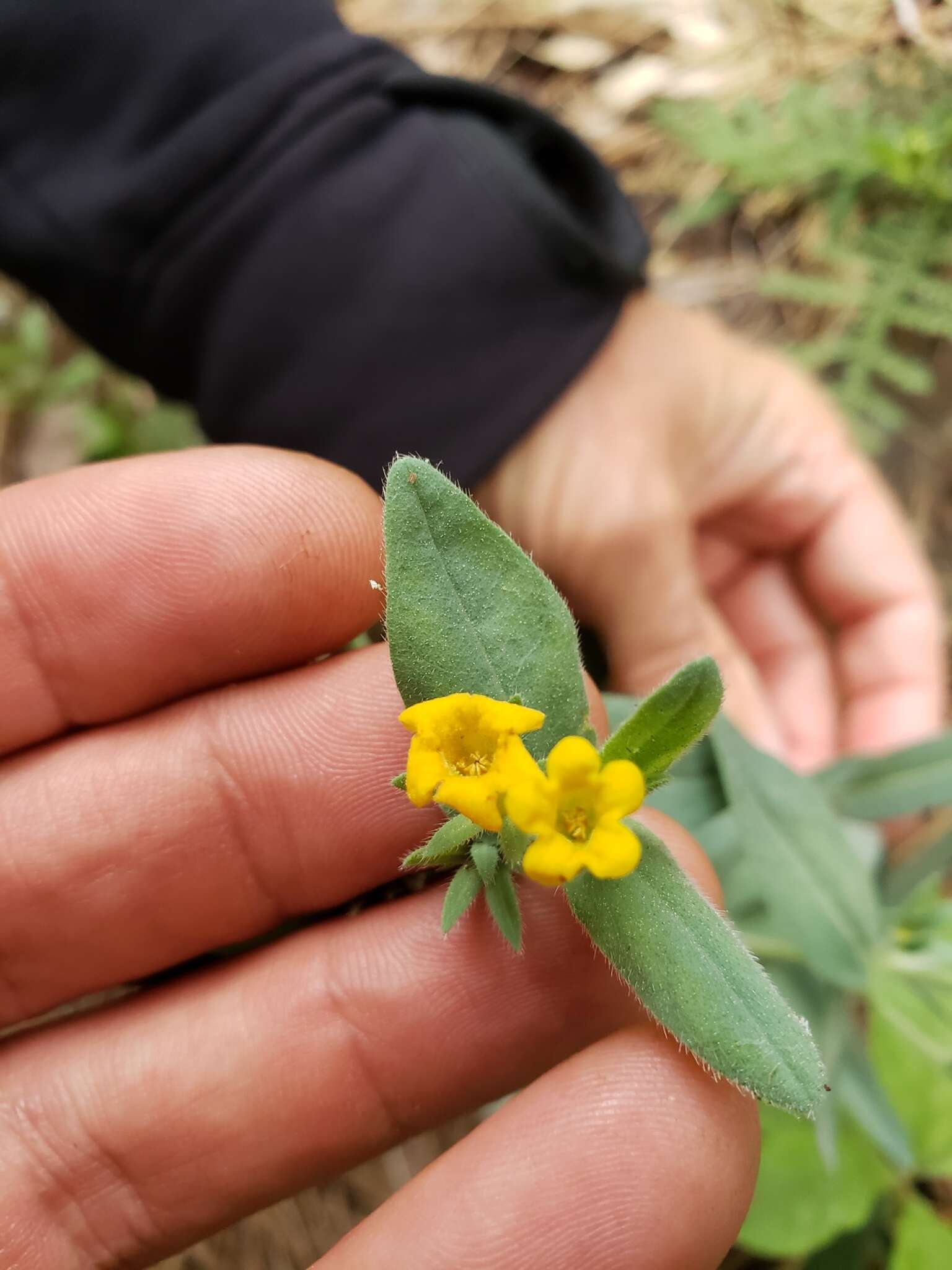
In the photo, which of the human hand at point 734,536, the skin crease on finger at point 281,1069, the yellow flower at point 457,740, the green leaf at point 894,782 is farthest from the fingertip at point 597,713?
the green leaf at point 894,782

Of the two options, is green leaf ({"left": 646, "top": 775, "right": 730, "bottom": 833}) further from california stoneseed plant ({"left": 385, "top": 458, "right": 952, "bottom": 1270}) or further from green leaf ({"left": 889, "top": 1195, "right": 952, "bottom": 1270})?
green leaf ({"left": 889, "top": 1195, "right": 952, "bottom": 1270})

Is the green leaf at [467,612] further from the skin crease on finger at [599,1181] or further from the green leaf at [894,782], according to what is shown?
the green leaf at [894,782]

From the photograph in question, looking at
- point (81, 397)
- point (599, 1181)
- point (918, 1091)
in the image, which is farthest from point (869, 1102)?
point (81, 397)

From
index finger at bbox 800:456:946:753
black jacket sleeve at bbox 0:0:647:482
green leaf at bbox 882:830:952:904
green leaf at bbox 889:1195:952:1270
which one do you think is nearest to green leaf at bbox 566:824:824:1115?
green leaf at bbox 882:830:952:904

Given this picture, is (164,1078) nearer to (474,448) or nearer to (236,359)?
(474,448)

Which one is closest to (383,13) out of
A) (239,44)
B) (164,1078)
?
(239,44)

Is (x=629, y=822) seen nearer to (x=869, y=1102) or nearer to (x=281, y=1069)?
(x=281, y=1069)

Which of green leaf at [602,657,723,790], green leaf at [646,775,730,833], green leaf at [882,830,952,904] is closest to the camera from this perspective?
green leaf at [602,657,723,790]
